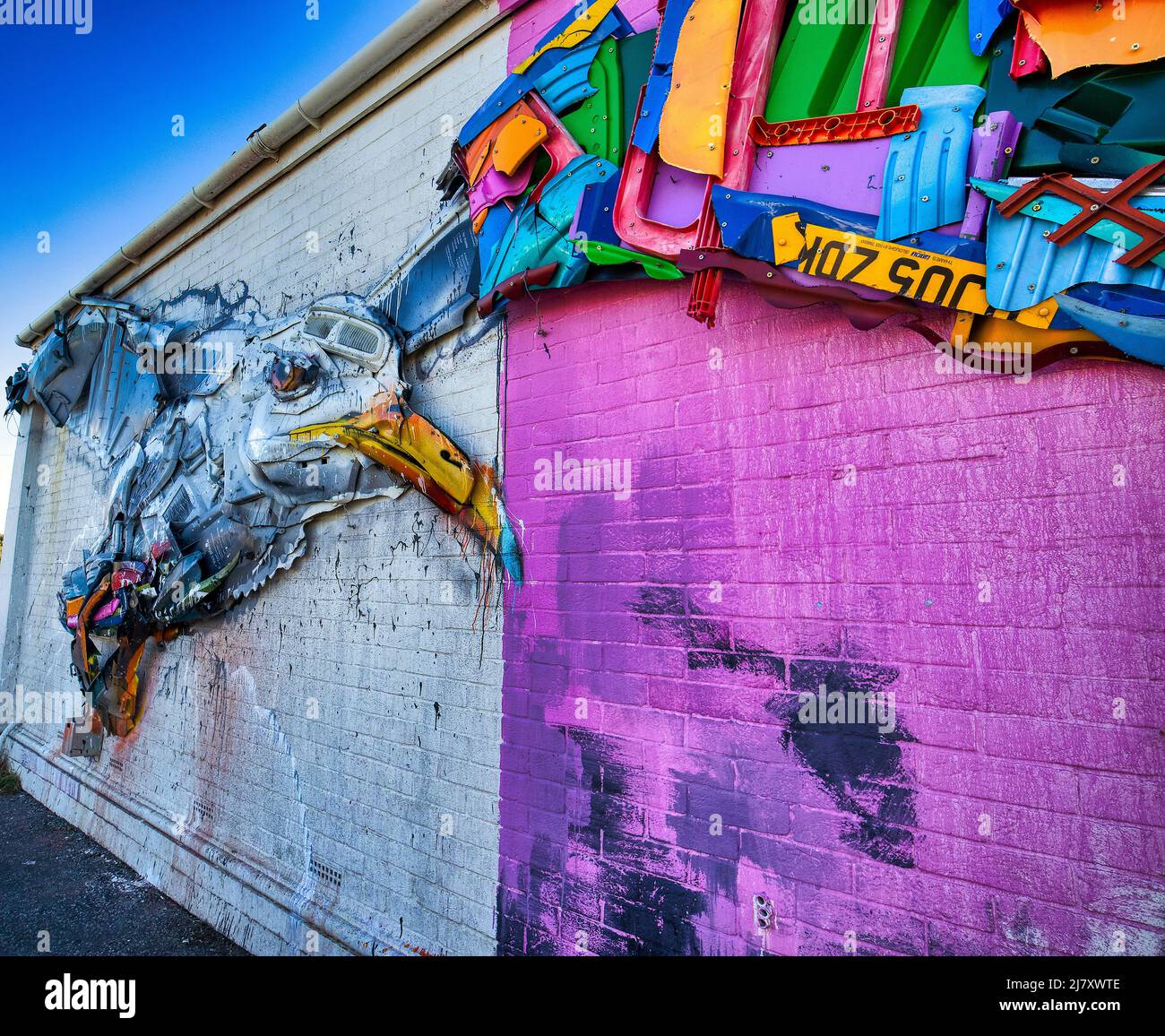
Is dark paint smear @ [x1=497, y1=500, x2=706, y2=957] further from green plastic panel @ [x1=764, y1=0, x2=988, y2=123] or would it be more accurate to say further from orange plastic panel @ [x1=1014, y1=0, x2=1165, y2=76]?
orange plastic panel @ [x1=1014, y1=0, x2=1165, y2=76]

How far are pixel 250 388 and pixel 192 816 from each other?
9.90 feet

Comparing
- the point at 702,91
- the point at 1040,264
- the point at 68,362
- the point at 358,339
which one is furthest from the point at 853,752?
the point at 68,362

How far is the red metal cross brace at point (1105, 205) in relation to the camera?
1.61 m

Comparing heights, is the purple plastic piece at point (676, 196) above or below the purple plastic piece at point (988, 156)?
above

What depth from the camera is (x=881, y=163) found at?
6.66ft

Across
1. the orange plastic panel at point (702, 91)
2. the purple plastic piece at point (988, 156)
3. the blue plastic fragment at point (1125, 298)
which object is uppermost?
the orange plastic panel at point (702, 91)

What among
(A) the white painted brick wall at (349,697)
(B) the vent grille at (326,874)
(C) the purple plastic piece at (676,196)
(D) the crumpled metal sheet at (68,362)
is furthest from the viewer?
(D) the crumpled metal sheet at (68,362)

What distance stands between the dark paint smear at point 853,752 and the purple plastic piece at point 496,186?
82.0 inches

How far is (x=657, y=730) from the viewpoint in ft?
8.24

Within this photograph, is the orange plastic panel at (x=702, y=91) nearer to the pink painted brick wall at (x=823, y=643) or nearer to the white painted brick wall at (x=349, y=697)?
the pink painted brick wall at (x=823, y=643)

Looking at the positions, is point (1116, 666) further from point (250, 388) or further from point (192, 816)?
point (192, 816)

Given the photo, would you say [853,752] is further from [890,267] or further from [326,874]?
[326,874]

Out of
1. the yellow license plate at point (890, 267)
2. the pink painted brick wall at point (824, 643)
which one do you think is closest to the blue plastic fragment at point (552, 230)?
the pink painted brick wall at point (824, 643)

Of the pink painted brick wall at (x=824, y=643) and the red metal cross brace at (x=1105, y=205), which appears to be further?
the pink painted brick wall at (x=824, y=643)
